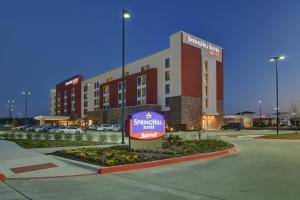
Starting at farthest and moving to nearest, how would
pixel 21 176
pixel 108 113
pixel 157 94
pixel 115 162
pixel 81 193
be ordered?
pixel 108 113
pixel 157 94
pixel 115 162
pixel 21 176
pixel 81 193

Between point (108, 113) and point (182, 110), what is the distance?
29624 millimetres

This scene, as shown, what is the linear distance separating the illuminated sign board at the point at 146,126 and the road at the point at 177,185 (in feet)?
15.7

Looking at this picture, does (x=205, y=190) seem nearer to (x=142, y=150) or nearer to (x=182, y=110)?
(x=142, y=150)

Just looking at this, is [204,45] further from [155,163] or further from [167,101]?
[155,163]

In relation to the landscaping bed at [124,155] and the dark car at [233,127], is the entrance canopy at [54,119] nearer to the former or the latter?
the dark car at [233,127]

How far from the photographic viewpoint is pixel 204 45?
70.6m

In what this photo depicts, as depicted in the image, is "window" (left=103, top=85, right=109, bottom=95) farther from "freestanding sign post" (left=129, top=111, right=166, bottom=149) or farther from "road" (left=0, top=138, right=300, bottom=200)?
"road" (left=0, top=138, right=300, bottom=200)

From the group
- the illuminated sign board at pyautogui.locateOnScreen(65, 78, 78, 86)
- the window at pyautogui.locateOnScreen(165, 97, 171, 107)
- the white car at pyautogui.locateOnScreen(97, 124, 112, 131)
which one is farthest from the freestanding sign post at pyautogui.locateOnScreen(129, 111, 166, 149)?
the illuminated sign board at pyautogui.locateOnScreen(65, 78, 78, 86)

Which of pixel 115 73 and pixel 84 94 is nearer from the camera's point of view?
pixel 115 73

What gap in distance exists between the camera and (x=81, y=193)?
8820 mm

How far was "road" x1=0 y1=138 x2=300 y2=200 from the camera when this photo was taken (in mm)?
8500

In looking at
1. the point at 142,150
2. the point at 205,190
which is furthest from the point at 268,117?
the point at 205,190

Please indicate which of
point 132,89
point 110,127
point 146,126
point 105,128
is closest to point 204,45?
point 132,89

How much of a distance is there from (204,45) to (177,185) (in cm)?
6374
